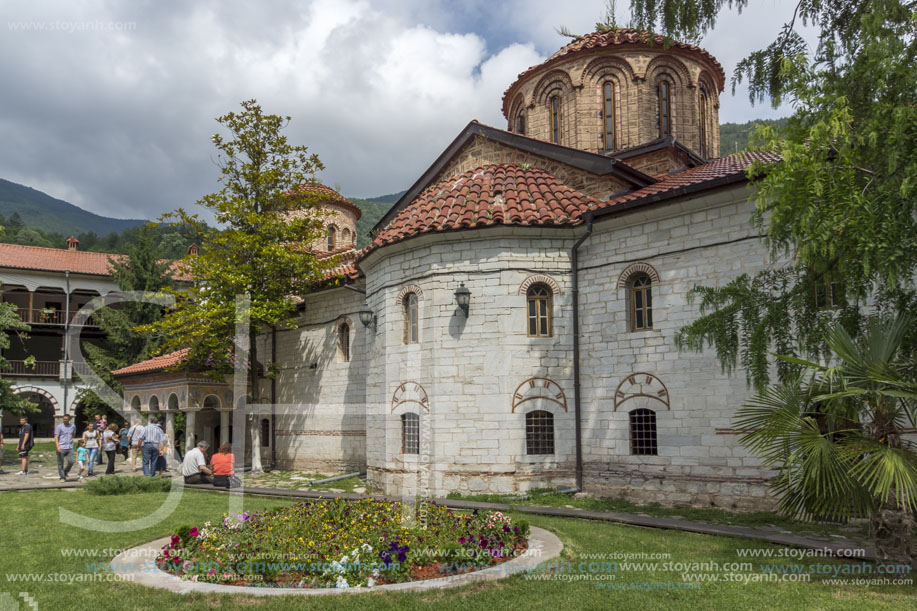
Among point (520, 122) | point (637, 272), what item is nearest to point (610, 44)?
point (520, 122)

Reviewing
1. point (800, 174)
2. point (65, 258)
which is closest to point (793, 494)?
point (800, 174)

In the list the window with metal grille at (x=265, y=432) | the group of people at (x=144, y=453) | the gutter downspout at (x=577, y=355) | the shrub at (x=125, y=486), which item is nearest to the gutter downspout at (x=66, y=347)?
the group of people at (x=144, y=453)

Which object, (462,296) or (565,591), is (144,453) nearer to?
(462,296)

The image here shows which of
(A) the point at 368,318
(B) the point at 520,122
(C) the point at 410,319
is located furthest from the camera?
(B) the point at 520,122

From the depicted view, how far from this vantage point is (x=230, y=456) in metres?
13.6

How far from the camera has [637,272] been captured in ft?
41.0

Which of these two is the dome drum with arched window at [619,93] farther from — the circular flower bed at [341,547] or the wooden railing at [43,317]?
the wooden railing at [43,317]

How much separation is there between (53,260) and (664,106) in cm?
3340

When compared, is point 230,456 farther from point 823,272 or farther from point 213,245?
point 823,272

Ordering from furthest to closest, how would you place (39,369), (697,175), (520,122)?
(39,369) → (520,122) → (697,175)

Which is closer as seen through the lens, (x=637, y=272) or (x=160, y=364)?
(x=637, y=272)

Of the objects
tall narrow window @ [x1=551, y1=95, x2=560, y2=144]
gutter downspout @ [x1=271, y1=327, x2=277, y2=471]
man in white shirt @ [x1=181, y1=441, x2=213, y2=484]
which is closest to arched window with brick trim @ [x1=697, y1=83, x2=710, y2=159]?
tall narrow window @ [x1=551, y1=95, x2=560, y2=144]

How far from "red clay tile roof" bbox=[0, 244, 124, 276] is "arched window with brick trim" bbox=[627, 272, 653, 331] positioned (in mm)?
30659

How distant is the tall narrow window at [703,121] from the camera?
18025mm
